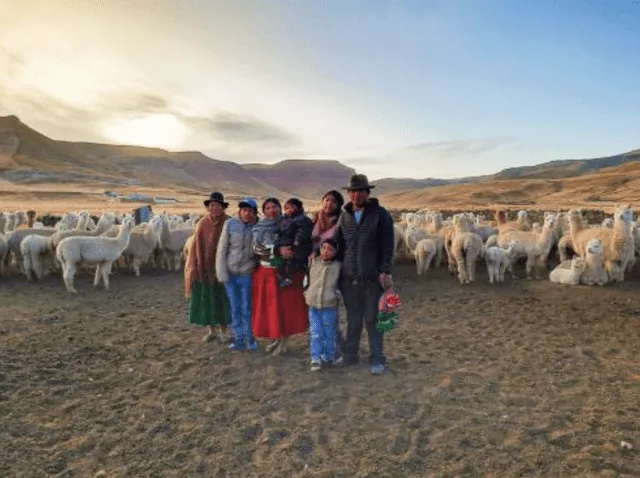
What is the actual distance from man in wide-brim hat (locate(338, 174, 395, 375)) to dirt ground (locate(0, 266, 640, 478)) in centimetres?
71

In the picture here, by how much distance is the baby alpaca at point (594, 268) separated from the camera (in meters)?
11.2

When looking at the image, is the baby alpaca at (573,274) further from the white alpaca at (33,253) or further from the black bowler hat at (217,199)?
the white alpaca at (33,253)

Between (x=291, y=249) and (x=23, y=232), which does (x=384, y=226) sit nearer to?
(x=291, y=249)

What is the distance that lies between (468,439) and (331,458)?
127cm

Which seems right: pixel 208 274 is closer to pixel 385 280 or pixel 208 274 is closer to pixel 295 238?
pixel 295 238

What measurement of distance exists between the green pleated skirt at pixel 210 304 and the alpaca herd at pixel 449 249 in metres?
4.60

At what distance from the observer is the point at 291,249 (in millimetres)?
6625

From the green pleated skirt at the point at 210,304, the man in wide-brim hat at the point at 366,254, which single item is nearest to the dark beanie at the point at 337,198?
the man in wide-brim hat at the point at 366,254

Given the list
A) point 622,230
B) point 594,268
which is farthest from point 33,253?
point 622,230

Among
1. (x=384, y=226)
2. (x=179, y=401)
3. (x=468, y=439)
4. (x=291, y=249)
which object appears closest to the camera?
(x=468, y=439)

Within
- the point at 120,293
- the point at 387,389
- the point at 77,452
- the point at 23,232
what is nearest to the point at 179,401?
the point at 77,452

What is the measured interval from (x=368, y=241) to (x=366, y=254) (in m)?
0.16

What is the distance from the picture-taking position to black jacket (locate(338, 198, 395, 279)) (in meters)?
6.19

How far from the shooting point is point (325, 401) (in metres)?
5.66
